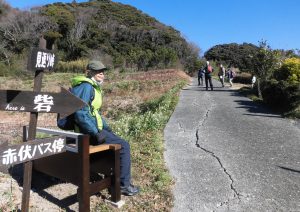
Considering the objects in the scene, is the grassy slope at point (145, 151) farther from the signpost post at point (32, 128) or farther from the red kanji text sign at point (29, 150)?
the red kanji text sign at point (29, 150)

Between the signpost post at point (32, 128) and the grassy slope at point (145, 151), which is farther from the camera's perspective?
the grassy slope at point (145, 151)

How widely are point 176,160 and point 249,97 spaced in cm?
1073

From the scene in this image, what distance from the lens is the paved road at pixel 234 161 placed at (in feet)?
15.8

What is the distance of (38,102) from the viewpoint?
11.8 feet

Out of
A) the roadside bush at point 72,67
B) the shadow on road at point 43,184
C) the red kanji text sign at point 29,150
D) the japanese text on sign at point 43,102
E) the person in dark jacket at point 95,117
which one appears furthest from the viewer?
the roadside bush at point 72,67

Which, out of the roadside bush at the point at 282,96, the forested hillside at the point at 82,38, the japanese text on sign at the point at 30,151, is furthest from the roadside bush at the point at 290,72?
the forested hillside at the point at 82,38

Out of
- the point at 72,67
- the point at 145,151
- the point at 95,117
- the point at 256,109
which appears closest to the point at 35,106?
the point at 95,117

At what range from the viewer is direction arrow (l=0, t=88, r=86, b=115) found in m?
3.41

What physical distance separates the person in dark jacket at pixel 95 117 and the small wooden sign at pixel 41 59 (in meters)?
0.53

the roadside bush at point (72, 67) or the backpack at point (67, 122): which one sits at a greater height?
the backpack at point (67, 122)

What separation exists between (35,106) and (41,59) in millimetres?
462

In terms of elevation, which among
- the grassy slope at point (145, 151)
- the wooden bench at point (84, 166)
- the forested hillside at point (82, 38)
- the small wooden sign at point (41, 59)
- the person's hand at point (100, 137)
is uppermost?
the forested hillside at point (82, 38)

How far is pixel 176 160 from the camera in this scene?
6543 millimetres

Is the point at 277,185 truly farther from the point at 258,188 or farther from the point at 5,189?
the point at 5,189
